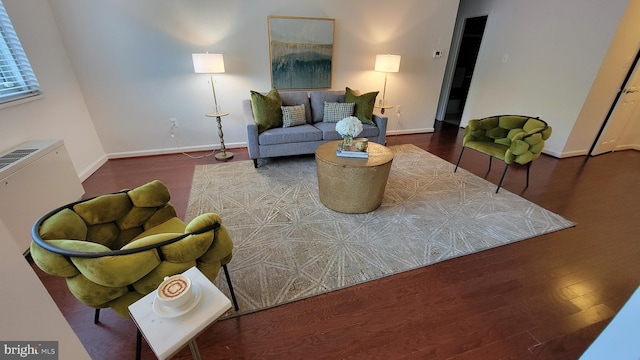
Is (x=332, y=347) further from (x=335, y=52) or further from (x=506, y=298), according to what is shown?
(x=335, y=52)

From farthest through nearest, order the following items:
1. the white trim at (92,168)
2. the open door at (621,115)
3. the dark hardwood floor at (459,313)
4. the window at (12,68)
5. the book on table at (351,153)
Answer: the open door at (621,115), the white trim at (92,168), the book on table at (351,153), the window at (12,68), the dark hardwood floor at (459,313)

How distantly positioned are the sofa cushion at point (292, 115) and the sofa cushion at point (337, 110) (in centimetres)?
38

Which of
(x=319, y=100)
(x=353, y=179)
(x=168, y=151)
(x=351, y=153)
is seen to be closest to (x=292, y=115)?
(x=319, y=100)

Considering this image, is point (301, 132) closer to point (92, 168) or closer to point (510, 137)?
point (510, 137)

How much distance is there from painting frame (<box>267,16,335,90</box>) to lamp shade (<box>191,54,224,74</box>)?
0.85 metres

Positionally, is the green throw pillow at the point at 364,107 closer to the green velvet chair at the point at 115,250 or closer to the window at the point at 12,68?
the green velvet chair at the point at 115,250

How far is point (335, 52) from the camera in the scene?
13.2 feet

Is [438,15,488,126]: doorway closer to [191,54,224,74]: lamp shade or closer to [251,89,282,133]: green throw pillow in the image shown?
[251,89,282,133]: green throw pillow

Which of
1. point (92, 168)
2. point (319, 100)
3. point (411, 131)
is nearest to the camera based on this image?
point (92, 168)

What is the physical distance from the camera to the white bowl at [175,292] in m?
0.84

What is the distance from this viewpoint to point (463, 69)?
240 inches

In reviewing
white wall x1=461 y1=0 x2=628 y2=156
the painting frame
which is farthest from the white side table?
white wall x1=461 y1=0 x2=628 y2=156

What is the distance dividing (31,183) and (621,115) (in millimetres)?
7074

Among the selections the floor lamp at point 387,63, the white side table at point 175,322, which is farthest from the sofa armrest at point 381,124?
the white side table at point 175,322
